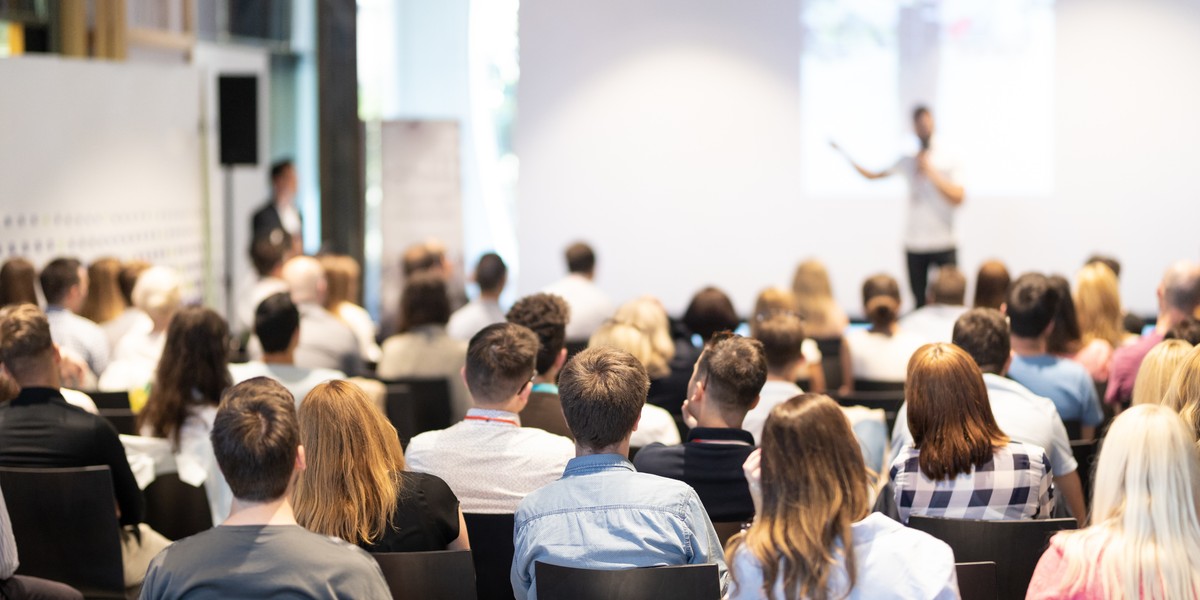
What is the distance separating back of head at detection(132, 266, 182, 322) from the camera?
17.0ft

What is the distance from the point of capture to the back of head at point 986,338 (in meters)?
3.79

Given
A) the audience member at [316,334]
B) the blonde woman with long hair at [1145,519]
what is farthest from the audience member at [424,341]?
the blonde woman with long hair at [1145,519]

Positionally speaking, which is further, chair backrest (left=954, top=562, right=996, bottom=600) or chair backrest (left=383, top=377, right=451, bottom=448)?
chair backrest (left=383, top=377, right=451, bottom=448)

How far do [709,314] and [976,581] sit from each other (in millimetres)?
2652

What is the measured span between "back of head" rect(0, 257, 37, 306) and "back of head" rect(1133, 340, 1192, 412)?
4.37 meters

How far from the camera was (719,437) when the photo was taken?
3.05m

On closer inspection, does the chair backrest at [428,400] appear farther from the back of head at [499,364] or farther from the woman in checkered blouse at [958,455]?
the woman in checkered blouse at [958,455]

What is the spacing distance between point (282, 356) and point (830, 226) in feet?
21.0

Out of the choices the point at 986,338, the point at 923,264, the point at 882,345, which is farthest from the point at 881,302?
the point at 923,264

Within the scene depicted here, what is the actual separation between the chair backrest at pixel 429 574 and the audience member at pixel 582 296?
416cm

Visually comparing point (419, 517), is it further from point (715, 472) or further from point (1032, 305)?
point (1032, 305)

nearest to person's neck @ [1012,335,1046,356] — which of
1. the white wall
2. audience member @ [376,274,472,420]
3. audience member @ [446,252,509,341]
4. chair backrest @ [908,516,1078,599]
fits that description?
chair backrest @ [908,516,1078,599]

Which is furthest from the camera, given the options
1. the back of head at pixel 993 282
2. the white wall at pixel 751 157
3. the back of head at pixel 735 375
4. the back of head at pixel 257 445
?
the white wall at pixel 751 157

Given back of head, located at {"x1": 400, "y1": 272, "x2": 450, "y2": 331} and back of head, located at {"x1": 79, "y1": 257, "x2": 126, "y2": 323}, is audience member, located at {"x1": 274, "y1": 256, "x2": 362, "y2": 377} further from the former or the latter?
back of head, located at {"x1": 79, "y1": 257, "x2": 126, "y2": 323}
